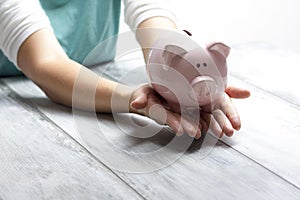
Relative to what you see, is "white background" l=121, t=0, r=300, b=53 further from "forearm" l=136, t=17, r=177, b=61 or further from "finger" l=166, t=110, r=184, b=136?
"finger" l=166, t=110, r=184, b=136

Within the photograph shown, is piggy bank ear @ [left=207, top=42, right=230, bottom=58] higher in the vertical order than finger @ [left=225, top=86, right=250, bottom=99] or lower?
higher

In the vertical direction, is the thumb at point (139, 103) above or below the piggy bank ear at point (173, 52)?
below

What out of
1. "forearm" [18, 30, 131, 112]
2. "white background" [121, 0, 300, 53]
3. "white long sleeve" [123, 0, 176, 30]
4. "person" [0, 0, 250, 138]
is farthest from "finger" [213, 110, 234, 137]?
"white background" [121, 0, 300, 53]

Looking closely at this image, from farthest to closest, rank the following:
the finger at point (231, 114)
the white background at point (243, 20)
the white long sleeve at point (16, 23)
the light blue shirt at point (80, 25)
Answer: the white background at point (243, 20), the light blue shirt at point (80, 25), the white long sleeve at point (16, 23), the finger at point (231, 114)

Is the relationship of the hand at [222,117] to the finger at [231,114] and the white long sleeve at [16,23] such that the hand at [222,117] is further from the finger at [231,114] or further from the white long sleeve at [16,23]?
the white long sleeve at [16,23]

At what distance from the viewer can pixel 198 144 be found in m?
0.63

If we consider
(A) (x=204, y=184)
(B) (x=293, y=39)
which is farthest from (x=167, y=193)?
(B) (x=293, y=39)

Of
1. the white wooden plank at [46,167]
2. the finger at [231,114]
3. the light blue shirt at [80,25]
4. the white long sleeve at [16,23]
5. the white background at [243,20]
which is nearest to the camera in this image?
the white wooden plank at [46,167]

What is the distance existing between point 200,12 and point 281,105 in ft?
1.91

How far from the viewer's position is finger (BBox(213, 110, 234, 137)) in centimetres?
62

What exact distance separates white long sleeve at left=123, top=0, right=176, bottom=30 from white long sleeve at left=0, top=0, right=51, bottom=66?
Result: 5.6 inches

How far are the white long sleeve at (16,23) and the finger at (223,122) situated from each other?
0.92 ft

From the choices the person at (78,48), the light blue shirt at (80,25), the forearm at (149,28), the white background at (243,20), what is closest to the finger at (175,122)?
the person at (78,48)

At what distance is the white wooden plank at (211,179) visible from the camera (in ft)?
1.75
